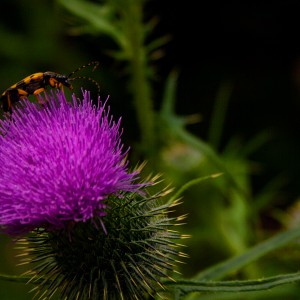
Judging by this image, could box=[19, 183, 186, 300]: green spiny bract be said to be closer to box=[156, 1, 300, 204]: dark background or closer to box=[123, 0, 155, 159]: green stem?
box=[123, 0, 155, 159]: green stem

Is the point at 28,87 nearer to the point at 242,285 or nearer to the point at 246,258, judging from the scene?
the point at 246,258

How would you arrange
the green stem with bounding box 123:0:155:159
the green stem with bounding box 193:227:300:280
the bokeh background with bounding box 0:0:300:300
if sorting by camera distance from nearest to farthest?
the green stem with bounding box 193:227:300:280 → the green stem with bounding box 123:0:155:159 → the bokeh background with bounding box 0:0:300:300

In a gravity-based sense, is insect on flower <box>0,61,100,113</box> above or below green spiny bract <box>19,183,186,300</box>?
above

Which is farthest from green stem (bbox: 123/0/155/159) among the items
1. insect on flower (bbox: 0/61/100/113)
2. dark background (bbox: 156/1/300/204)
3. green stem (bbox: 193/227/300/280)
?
dark background (bbox: 156/1/300/204)

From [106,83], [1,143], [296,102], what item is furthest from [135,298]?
[296,102]

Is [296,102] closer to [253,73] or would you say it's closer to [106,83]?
[253,73]

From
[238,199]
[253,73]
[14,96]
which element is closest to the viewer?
[14,96]

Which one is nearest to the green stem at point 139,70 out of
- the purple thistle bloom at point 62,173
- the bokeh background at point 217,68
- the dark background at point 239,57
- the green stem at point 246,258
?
the green stem at point 246,258

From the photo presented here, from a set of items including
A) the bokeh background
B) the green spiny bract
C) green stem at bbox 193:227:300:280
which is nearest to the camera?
the green spiny bract
